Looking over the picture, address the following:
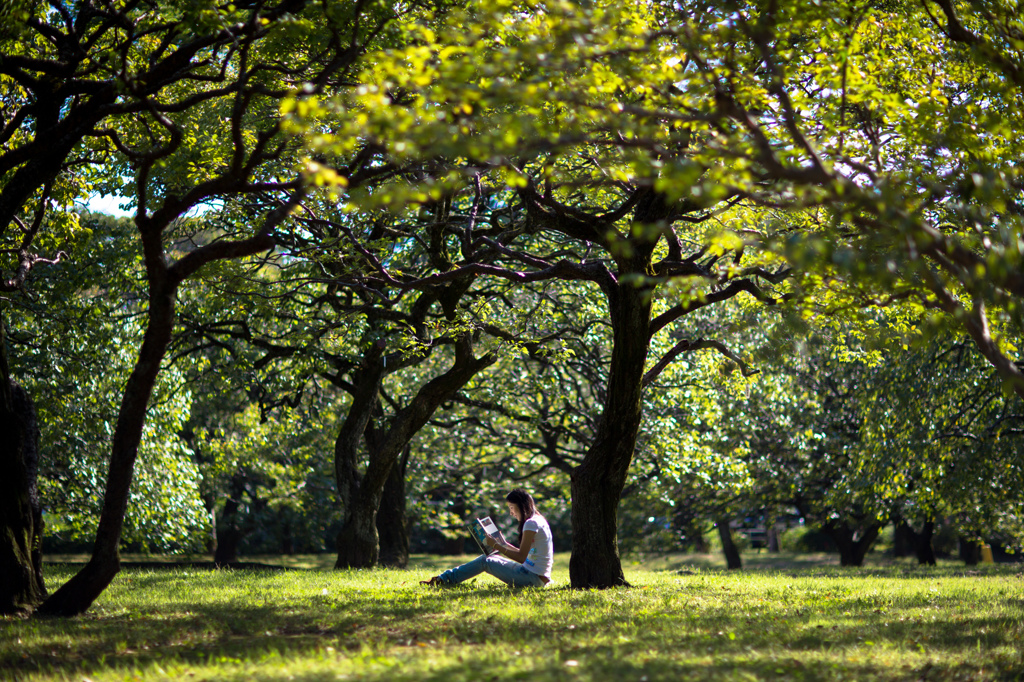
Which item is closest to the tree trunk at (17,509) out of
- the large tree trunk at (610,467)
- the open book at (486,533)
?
the open book at (486,533)

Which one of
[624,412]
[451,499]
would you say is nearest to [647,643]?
[624,412]

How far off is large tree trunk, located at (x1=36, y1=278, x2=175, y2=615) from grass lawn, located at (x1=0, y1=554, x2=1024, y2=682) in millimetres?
339

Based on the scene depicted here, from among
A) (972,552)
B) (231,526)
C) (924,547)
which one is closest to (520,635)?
(924,547)

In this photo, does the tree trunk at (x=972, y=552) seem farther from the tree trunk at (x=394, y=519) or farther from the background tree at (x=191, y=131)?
the background tree at (x=191, y=131)

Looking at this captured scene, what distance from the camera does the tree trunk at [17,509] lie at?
8688mm

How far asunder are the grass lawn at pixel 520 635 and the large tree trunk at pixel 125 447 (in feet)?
1.11

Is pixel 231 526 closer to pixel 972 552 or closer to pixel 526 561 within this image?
pixel 526 561

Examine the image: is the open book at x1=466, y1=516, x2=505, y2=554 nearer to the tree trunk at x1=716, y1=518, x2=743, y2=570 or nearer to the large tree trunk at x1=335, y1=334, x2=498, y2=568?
the large tree trunk at x1=335, y1=334, x2=498, y2=568

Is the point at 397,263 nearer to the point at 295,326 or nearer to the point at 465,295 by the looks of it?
the point at 465,295

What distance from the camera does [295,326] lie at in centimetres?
1551

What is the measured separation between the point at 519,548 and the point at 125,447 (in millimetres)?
4884

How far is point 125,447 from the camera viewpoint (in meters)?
8.39

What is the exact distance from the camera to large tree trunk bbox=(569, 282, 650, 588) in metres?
10.5

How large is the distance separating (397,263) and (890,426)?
10.6m
